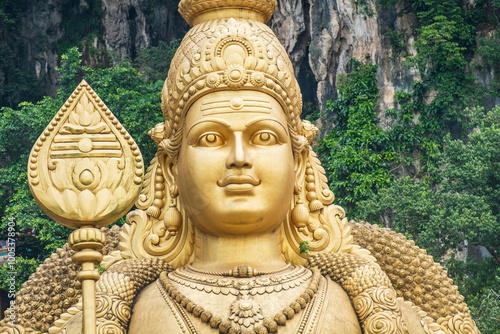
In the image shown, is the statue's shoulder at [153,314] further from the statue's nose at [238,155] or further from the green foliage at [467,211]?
the green foliage at [467,211]

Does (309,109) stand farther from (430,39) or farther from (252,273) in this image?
(252,273)

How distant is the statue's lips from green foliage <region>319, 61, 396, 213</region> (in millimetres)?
16365

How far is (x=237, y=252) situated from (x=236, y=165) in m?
0.68

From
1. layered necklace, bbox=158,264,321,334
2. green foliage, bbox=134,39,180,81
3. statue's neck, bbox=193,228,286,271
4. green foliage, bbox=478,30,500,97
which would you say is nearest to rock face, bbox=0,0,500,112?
green foliage, bbox=134,39,180,81

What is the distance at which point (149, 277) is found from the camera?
554 centimetres

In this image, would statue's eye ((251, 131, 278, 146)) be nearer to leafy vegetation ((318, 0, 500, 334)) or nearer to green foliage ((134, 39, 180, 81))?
leafy vegetation ((318, 0, 500, 334))

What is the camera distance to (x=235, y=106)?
5.26 m

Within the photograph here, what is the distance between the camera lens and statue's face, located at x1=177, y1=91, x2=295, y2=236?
519 cm

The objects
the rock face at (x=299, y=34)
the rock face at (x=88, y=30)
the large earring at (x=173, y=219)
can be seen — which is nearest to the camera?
the large earring at (x=173, y=219)

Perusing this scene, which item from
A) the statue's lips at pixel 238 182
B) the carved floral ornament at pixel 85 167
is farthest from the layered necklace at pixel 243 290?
the carved floral ornament at pixel 85 167

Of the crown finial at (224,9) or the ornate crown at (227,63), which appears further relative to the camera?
the crown finial at (224,9)

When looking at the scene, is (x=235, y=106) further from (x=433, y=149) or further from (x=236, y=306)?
(x=433, y=149)

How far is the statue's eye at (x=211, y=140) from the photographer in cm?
527

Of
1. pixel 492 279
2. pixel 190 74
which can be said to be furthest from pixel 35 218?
pixel 190 74
